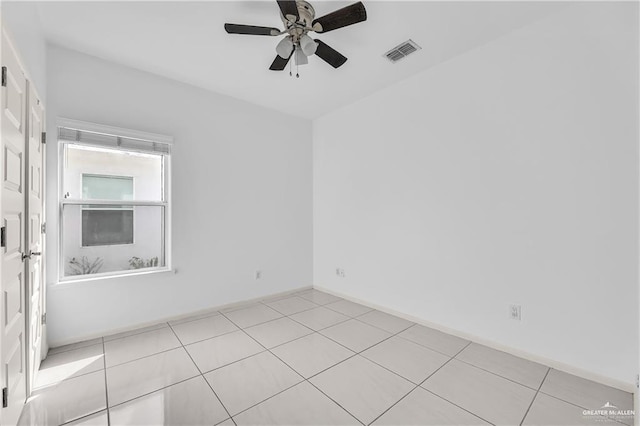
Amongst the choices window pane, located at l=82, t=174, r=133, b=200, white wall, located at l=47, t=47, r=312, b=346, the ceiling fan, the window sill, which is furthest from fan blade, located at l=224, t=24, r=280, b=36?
the window sill

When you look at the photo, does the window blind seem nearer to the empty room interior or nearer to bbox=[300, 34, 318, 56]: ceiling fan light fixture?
the empty room interior

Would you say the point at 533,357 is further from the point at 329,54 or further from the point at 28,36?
the point at 28,36

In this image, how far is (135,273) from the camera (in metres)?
3.08

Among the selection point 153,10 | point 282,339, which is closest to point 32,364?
point 282,339

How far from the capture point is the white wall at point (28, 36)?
150cm

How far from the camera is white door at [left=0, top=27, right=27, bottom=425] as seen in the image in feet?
4.49

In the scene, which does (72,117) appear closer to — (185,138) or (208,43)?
(185,138)

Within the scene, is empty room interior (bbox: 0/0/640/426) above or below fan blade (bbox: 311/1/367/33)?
below

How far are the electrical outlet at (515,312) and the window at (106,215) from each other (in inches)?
158

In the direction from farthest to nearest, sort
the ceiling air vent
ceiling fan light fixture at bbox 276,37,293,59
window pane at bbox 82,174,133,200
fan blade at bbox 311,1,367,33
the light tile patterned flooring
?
1. window pane at bbox 82,174,133,200
2. the ceiling air vent
3. ceiling fan light fixture at bbox 276,37,293,59
4. fan blade at bbox 311,1,367,33
5. the light tile patterned flooring

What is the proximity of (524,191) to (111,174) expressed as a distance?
4157mm

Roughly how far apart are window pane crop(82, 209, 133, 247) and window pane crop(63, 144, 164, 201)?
0.56 feet

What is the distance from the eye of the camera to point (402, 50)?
9.03ft

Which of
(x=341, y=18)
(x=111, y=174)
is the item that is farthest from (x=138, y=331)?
(x=341, y=18)
